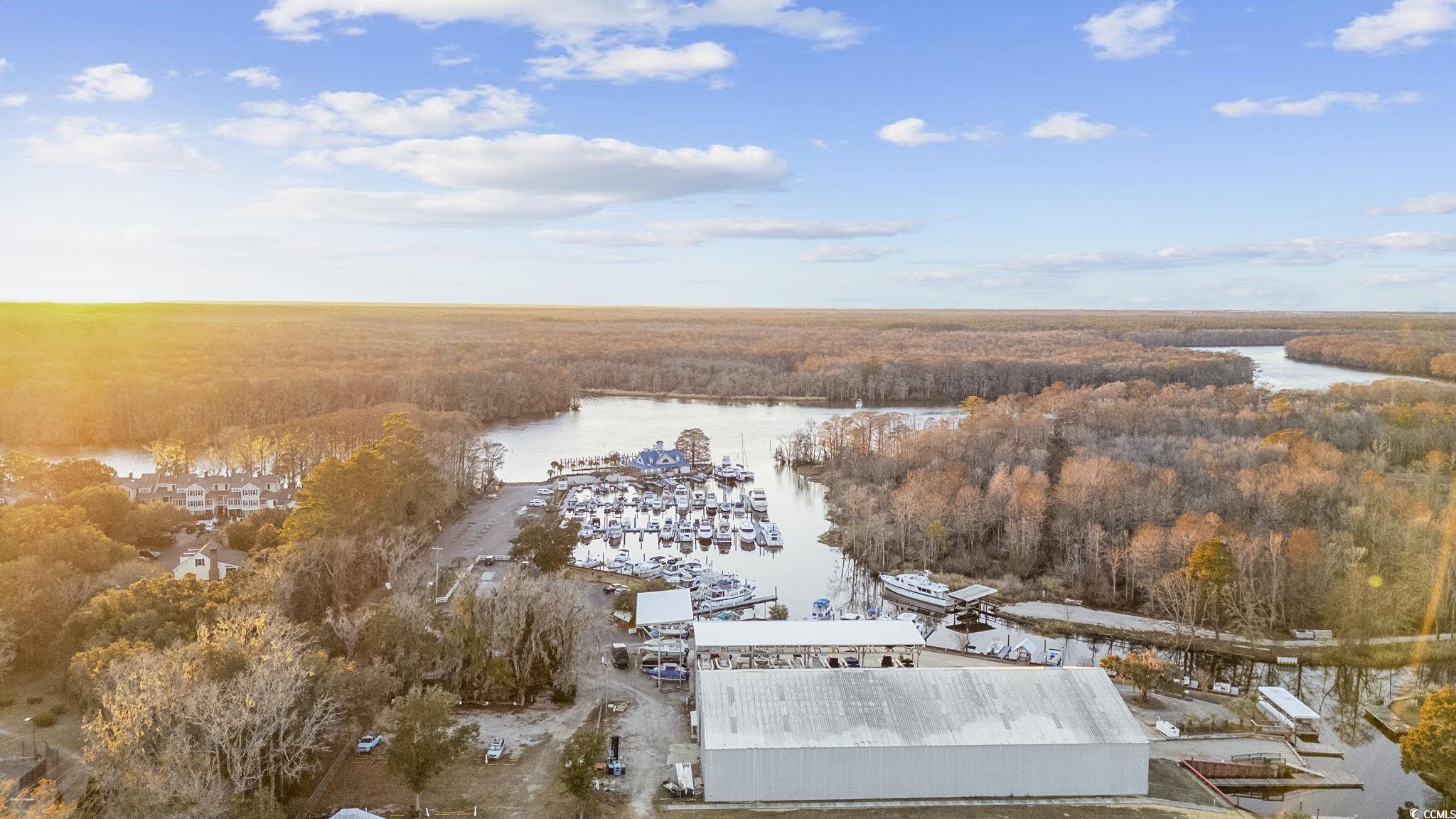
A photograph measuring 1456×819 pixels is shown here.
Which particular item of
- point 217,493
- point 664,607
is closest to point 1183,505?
point 664,607

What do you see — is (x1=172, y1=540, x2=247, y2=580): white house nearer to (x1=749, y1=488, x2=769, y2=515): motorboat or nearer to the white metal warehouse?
the white metal warehouse

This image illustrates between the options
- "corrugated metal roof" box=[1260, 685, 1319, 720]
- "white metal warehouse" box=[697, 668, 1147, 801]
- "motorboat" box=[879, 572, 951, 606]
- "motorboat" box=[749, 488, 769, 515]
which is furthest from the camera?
"motorboat" box=[749, 488, 769, 515]

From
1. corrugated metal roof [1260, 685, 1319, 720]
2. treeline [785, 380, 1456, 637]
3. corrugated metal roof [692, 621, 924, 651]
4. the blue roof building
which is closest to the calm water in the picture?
Result: treeline [785, 380, 1456, 637]

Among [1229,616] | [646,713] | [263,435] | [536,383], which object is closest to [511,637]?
[646,713]

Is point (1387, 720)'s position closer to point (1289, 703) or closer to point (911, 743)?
point (1289, 703)

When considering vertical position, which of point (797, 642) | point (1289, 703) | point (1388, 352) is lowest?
point (1289, 703)

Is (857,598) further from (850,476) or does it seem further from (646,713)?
(850,476)
